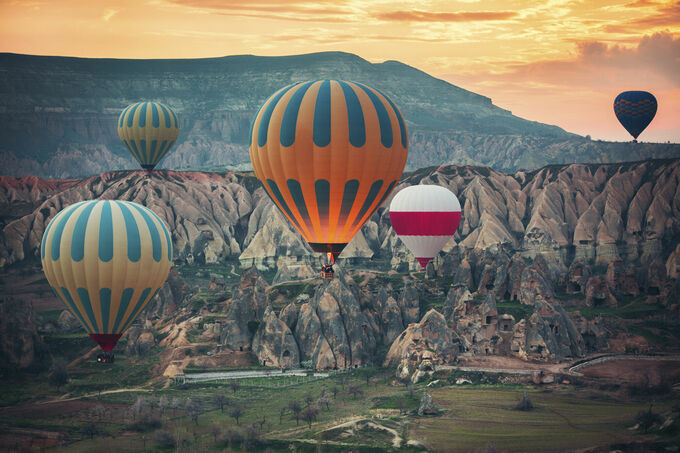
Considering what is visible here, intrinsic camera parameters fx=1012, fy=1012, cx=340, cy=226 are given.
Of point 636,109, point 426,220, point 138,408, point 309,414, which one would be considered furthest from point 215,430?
point 636,109

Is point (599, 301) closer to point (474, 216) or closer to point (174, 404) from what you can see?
point (174, 404)

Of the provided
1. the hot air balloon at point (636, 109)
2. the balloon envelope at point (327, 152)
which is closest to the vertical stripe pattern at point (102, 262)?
the balloon envelope at point (327, 152)

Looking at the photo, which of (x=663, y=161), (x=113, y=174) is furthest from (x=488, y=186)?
(x=113, y=174)

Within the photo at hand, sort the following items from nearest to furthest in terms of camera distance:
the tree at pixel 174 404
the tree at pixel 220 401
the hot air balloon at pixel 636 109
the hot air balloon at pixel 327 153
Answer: the hot air balloon at pixel 327 153
the tree at pixel 174 404
the tree at pixel 220 401
the hot air balloon at pixel 636 109

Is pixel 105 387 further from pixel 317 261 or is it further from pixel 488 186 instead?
pixel 488 186

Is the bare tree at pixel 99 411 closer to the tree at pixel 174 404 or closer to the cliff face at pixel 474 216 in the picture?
the tree at pixel 174 404

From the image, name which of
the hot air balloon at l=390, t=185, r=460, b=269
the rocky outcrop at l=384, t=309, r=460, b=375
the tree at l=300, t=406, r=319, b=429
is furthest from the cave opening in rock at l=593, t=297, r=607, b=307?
the tree at l=300, t=406, r=319, b=429
